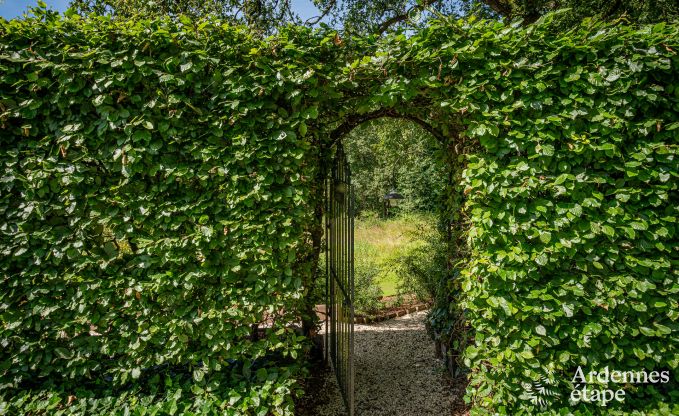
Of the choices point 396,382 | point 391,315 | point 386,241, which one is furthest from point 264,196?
point 386,241

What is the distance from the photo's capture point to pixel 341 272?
412 cm

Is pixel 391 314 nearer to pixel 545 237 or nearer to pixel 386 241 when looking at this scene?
pixel 545 237

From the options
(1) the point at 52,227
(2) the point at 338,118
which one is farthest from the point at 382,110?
(1) the point at 52,227

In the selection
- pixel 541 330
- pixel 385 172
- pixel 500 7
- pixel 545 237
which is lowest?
pixel 541 330

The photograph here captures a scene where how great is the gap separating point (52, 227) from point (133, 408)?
1.49m

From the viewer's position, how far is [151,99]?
2.82 metres

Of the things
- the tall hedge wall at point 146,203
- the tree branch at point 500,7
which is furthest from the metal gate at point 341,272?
the tree branch at point 500,7

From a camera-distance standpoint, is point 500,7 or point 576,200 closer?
point 576,200

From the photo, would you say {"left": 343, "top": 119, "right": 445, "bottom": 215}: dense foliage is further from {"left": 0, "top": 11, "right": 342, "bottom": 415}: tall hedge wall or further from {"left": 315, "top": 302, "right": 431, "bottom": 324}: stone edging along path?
{"left": 0, "top": 11, "right": 342, "bottom": 415}: tall hedge wall

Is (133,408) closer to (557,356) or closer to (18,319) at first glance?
(18,319)

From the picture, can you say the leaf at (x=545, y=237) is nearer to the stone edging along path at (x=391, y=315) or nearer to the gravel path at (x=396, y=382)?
the gravel path at (x=396, y=382)

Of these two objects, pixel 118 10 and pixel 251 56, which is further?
pixel 118 10

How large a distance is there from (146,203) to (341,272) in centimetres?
208

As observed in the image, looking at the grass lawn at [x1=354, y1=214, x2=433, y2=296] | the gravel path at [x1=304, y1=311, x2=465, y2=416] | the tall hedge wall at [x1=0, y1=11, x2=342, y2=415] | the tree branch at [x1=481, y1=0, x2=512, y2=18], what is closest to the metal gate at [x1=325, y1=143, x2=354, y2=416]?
the gravel path at [x1=304, y1=311, x2=465, y2=416]
